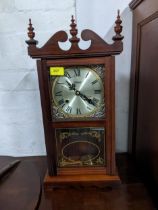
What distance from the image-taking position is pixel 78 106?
938 millimetres

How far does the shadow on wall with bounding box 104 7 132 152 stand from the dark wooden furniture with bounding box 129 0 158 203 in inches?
2.0

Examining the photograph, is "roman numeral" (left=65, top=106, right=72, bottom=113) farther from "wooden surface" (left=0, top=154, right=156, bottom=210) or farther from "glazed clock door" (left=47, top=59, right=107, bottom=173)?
"wooden surface" (left=0, top=154, right=156, bottom=210)

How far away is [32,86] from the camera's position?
1210mm

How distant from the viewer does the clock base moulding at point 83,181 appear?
977 mm

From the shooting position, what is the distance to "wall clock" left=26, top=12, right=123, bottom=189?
0.86 m

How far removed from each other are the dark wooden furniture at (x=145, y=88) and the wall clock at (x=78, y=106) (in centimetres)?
16

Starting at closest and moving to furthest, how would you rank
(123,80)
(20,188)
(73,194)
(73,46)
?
(20,188) < (73,46) < (73,194) < (123,80)

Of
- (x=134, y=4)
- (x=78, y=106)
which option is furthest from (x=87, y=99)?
(x=134, y=4)

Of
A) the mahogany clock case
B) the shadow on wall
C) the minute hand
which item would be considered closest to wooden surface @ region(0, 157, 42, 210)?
the mahogany clock case

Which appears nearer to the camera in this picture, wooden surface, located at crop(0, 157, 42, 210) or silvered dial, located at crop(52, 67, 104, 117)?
wooden surface, located at crop(0, 157, 42, 210)

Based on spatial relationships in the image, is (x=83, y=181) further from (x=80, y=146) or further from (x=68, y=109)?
(x=68, y=109)

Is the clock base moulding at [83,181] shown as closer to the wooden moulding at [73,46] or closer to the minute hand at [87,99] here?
the minute hand at [87,99]

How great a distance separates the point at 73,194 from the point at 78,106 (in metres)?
0.42

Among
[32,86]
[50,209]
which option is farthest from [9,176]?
[32,86]
